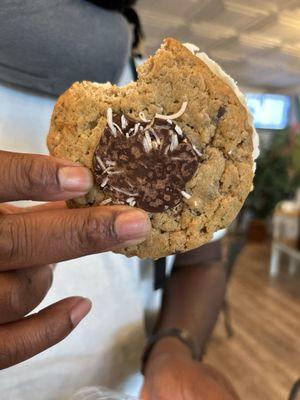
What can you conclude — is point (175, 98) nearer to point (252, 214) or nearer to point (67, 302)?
point (67, 302)

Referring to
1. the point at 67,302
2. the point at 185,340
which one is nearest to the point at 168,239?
the point at 67,302

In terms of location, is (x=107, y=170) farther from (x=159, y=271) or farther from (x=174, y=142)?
(x=159, y=271)

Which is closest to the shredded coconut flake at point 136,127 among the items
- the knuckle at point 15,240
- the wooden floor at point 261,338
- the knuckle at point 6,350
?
the knuckle at point 15,240

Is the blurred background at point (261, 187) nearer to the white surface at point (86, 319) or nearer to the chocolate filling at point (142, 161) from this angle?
the chocolate filling at point (142, 161)

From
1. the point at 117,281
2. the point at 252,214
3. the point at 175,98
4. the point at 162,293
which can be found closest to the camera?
the point at 175,98

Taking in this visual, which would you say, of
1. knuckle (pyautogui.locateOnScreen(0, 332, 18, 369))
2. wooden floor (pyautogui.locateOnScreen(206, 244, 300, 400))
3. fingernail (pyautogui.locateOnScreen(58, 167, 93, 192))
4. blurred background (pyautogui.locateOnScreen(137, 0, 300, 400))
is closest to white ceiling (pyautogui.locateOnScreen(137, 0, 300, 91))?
blurred background (pyautogui.locateOnScreen(137, 0, 300, 400))

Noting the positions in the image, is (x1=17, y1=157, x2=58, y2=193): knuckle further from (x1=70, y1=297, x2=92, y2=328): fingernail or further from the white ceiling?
the white ceiling
